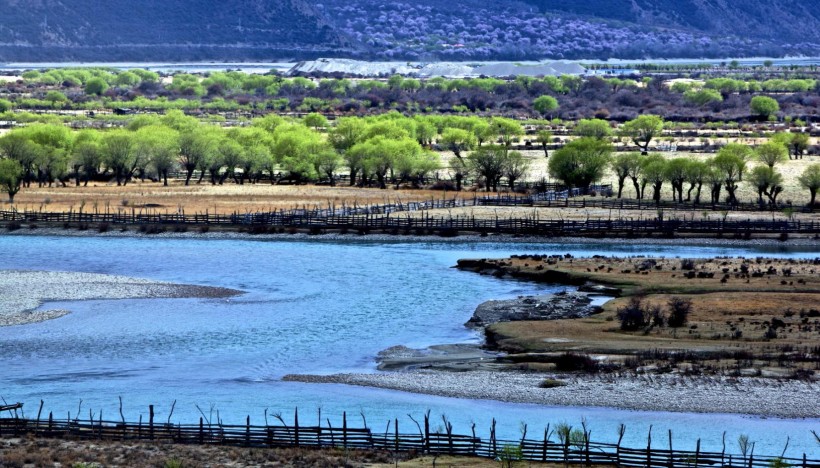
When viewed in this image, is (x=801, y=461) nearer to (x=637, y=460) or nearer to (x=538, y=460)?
(x=637, y=460)

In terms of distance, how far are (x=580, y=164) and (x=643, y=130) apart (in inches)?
970

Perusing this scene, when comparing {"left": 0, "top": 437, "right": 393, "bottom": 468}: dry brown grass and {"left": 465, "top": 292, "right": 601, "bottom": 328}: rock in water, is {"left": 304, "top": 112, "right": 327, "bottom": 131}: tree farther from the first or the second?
{"left": 0, "top": 437, "right": 393, "bottom": 468}: dry brown grass

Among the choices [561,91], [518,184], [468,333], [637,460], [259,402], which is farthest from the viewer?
[561,91]

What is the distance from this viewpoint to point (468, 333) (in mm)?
48281

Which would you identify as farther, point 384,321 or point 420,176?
point 420,176

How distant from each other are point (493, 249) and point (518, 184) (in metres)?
21.4

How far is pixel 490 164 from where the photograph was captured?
9131cm

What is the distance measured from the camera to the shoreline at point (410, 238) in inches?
2790

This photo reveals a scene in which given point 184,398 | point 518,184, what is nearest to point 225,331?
point 184,398

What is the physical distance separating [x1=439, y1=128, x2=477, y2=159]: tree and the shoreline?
31476 mm

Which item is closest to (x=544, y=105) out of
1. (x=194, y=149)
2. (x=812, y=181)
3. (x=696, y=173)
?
(x=194, y=149)

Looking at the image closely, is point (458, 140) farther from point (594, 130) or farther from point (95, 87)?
point (95, 87)

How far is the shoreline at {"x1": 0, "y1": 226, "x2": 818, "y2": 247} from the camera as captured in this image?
70875 millimetres

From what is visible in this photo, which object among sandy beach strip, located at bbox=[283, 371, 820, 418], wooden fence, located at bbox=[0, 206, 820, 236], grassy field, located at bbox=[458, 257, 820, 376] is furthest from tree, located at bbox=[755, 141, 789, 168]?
sandy beach strip, located at bbox=[283, 371, 820, 418]
